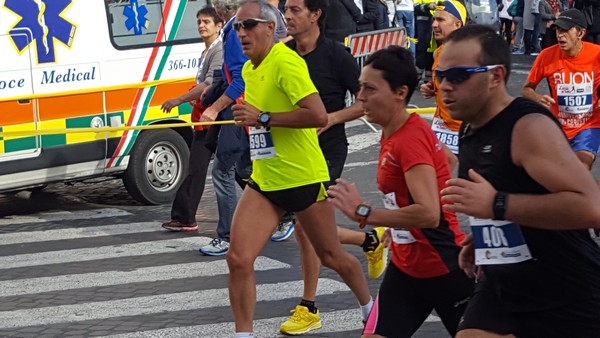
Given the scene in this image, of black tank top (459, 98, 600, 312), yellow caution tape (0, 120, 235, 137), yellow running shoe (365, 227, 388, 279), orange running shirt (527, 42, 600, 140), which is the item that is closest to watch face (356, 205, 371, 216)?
black tank top (459, 98, 600, 312)

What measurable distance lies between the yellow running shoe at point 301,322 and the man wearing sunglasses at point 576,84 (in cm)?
302

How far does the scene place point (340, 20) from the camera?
16281mm

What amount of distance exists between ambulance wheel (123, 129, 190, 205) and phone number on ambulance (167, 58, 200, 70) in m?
0.61

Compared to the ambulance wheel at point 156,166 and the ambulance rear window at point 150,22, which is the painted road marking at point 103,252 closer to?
the ambulance wheel at point 156,166

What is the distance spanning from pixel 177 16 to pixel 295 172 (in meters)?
5.72

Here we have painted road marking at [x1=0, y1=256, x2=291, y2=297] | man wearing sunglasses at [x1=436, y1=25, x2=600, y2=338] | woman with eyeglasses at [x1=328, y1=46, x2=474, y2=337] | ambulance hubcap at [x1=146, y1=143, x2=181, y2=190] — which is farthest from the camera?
ambulance hubcap at [x1=146, y1=143, x2=181, y2=190]

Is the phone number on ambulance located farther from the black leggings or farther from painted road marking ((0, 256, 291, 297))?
the black leggings

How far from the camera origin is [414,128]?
17.1ft

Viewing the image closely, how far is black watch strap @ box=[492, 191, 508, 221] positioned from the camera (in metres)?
3.98

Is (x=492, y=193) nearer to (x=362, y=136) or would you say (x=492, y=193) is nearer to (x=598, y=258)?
(x=598, y=258)

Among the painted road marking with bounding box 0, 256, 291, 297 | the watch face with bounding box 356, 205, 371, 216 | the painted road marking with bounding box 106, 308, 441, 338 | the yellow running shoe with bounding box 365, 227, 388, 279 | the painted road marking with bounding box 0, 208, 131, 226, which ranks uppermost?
the watch face with bounding box 356, 205, 371, 216

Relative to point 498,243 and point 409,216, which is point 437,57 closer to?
point 409,216

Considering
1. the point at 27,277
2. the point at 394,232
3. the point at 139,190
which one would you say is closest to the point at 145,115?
the point at 139,190

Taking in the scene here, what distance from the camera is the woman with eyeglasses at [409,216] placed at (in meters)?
5.02
